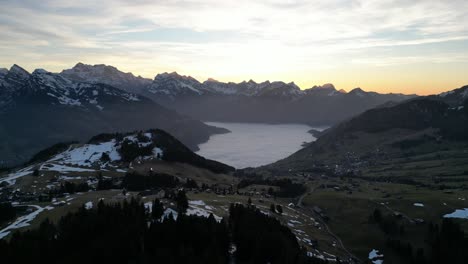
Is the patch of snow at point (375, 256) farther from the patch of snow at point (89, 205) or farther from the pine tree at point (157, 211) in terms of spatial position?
the patch of snow at point (89, 205)

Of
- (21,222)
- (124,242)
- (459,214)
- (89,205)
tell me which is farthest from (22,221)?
(459,214)

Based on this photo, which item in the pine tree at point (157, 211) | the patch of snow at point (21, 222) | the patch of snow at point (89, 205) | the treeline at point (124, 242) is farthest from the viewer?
the patch of snow at point (89, 205)

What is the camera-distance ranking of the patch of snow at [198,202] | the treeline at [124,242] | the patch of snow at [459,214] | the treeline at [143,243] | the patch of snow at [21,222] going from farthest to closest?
the patch of snow at [459,214], the patch of snow at [198,202], the patch of snow at [21,222], the treeline at [143,243], the treeline at [124,242]

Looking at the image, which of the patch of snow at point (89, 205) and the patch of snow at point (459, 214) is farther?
the patch of snow at point (459, 214)

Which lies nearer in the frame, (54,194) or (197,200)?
(197,200)

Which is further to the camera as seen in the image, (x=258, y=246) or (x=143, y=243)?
(x=258, y=246)

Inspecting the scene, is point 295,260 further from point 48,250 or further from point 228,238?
point 48,250

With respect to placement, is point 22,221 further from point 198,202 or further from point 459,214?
point 459,214

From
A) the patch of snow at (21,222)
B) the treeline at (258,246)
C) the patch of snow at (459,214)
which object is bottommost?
the patch of snow at (459,214)

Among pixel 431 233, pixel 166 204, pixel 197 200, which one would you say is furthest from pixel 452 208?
pixel 166 204

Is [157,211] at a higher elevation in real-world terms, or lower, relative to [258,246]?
higher

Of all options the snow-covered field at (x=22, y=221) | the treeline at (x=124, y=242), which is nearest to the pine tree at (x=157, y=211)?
the treeline at (x=124, y=242)
